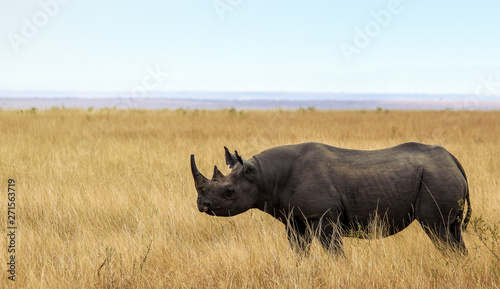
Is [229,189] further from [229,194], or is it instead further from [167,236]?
[167,236]

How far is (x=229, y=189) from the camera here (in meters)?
4.05

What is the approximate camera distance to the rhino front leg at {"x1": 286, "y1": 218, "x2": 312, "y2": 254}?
4.26 metres

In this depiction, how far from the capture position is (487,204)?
5957mm

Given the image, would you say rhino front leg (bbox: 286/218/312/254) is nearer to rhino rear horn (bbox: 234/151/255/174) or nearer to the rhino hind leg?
rhino rear horn (bbox: 234/151/255/174)

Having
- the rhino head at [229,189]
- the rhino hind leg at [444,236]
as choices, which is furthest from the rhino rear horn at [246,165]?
the rhino hind leg at [444,236]

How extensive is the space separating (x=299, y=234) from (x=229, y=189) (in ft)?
2.69

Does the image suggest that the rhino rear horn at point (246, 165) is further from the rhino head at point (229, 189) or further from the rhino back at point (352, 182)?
the rhino back at point (352, 182)

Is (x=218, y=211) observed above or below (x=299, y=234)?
above

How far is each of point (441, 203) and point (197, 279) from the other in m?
2.14

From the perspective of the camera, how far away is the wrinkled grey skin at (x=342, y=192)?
13.5 feet

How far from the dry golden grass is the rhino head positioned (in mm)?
388

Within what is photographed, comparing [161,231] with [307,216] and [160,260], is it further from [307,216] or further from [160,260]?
[307,216]

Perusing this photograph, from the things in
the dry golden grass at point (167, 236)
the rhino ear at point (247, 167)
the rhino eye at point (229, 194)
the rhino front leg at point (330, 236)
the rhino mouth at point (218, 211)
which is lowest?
the dry golden grass at point (167, 236)

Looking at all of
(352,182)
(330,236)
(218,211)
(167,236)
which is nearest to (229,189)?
(218,211)
